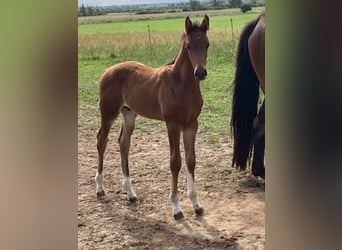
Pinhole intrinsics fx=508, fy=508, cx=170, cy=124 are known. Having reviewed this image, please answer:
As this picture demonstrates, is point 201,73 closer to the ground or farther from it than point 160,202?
farther from it

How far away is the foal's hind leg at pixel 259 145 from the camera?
123cm

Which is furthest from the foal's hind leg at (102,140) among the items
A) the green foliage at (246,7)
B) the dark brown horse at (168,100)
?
the green foliage at (246,7)

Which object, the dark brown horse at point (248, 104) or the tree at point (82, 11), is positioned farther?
the dark brown horse at point (248, 104)

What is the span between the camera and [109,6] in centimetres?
112

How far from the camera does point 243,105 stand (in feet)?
4.34

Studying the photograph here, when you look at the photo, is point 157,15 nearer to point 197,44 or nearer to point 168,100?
point 197,44

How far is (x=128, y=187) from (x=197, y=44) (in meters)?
0.37

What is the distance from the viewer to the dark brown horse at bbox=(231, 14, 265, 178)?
48.5 inches

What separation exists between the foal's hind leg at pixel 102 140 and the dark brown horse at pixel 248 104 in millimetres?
309

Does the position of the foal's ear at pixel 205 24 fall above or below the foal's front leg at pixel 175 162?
above

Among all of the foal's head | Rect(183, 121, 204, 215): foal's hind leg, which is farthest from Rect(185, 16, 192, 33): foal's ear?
Rect(183, 121, 204, 215): foal's hind leg

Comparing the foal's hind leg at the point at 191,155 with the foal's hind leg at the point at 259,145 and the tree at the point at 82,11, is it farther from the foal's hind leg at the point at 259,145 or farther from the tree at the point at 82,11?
the tree at the point at 82,11

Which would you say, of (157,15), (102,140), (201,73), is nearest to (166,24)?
Answer: (157,15)
